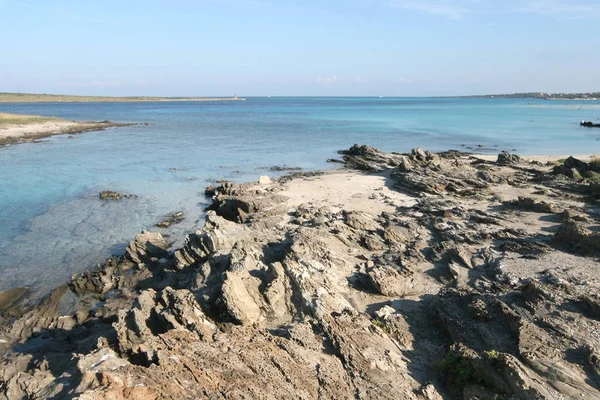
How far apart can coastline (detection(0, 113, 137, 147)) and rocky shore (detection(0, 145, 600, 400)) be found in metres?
57.7

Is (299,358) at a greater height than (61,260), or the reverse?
(299,358)

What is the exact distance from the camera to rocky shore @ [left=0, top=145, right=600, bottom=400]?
10070 mm

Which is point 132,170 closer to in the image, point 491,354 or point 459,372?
point 459,372

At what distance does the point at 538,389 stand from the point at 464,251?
9.53m

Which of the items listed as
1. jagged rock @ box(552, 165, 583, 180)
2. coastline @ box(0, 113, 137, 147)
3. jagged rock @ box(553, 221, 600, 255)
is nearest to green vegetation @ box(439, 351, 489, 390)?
jagged rock @ box(553, 221, 600, 255)

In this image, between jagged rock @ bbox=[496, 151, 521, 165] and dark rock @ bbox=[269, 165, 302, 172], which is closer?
jagged rock @ bbox=[496, 151, 521, 165]

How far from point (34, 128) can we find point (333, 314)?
277 feet

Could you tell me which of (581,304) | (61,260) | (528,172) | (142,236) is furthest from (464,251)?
(528,172)

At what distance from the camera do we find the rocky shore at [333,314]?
10.1 meters

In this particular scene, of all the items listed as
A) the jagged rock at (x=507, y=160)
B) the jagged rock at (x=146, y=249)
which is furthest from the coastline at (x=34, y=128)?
the jagged rock at (x=507, y=160)

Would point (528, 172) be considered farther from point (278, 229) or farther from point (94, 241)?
point (94, 241)

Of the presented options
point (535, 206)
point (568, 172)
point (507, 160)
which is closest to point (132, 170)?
point (535, 206)

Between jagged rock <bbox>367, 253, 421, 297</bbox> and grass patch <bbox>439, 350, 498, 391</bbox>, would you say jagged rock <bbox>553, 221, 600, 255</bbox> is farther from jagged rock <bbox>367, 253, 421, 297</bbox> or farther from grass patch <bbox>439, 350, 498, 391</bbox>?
grass patch <bbox>439, 350, 498, 391</bbox>

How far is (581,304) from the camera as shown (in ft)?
45.5
